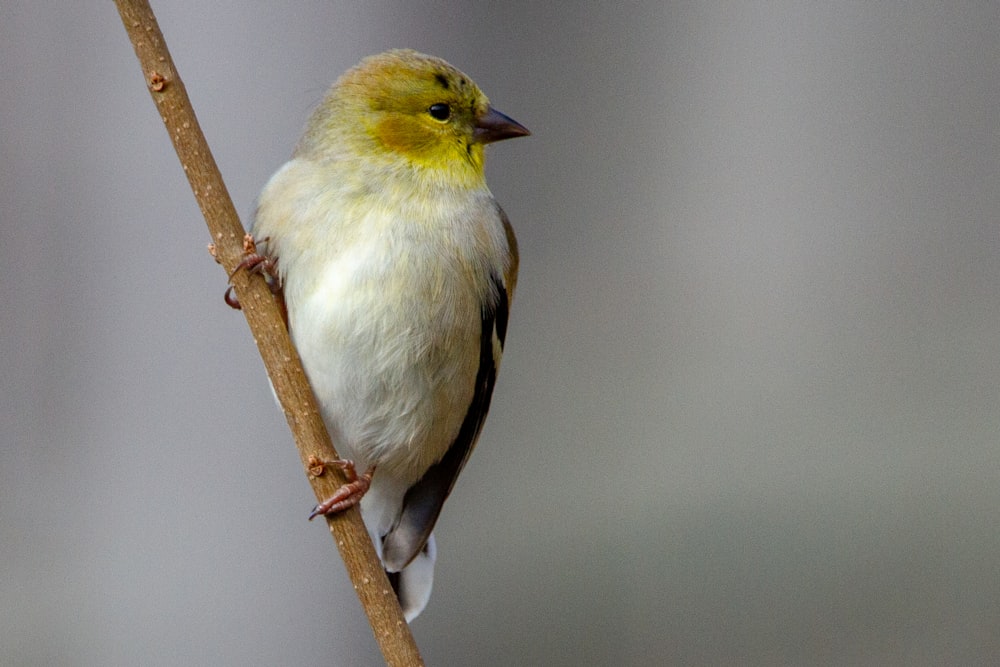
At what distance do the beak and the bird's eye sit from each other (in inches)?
2.4

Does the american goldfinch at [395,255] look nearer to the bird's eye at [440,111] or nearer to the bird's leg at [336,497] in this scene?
the bird's eye at [440,111]

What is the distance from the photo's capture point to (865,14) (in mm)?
3885

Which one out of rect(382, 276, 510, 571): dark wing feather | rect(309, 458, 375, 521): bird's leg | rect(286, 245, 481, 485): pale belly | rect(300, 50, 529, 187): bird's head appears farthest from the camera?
rect(382, 276, 510, 571): dark wing feather

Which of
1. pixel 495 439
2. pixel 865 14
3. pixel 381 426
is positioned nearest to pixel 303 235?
pixel 381 426

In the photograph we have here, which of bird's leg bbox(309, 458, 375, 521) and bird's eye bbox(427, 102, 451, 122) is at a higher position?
bird's eye bbox(427, 102, 451, 122)

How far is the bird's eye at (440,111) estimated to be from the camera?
1.89 m

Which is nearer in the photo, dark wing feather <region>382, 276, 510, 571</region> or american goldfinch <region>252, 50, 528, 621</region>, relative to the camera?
american goldfinch <region>252, 50, 528, 621</region>

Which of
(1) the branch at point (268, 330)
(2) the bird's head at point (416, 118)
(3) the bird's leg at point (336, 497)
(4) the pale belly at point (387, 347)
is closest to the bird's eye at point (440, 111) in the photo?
(2) the bird's head at point (416, 118)

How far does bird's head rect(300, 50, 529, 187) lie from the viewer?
187 centimetres

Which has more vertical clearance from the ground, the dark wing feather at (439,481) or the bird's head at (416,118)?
the bird's head at (416,118)

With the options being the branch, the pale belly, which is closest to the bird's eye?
the pale belly

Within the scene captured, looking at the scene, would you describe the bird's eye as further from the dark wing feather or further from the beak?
the dark wing feather

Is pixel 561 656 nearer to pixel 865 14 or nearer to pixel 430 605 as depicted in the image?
pixel 430 605

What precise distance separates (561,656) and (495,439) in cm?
75
